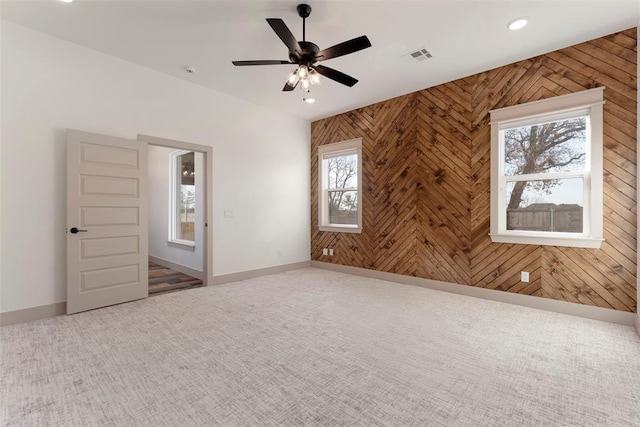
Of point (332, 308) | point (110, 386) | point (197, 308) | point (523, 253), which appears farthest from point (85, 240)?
point (523, 253)

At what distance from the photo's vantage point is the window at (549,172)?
3.14 metres

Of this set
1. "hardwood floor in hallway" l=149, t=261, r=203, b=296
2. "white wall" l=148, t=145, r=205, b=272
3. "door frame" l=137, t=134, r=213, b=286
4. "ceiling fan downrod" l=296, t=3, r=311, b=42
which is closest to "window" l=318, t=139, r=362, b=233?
"door frame" l=137, t=134, r=213, b=286

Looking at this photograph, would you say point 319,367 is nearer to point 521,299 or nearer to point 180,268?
point 521,299

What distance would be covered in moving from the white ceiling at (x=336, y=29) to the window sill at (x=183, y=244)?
2926mm

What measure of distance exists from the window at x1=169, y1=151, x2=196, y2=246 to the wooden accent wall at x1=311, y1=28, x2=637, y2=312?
278 centimetres

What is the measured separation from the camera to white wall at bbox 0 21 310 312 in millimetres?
2979

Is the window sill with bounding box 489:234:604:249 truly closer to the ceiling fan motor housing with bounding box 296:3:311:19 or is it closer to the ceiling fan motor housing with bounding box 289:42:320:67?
the ceiling fan motor housing with bounding box 289:42:320:67

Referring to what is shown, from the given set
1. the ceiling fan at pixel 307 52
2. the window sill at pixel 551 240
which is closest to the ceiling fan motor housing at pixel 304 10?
the ceiling fan at pixel 307 52

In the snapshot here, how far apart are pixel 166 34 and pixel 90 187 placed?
76.7 inches

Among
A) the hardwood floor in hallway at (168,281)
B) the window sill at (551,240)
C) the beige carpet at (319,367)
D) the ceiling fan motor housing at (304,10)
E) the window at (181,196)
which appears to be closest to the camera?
the beige carpet at (319,367)

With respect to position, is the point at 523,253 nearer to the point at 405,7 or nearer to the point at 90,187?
the point at 405,7

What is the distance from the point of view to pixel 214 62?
12.0ft

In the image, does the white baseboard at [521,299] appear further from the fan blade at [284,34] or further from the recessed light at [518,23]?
the fan blade at [284,34]

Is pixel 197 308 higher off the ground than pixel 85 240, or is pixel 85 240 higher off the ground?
pixel 85 240
